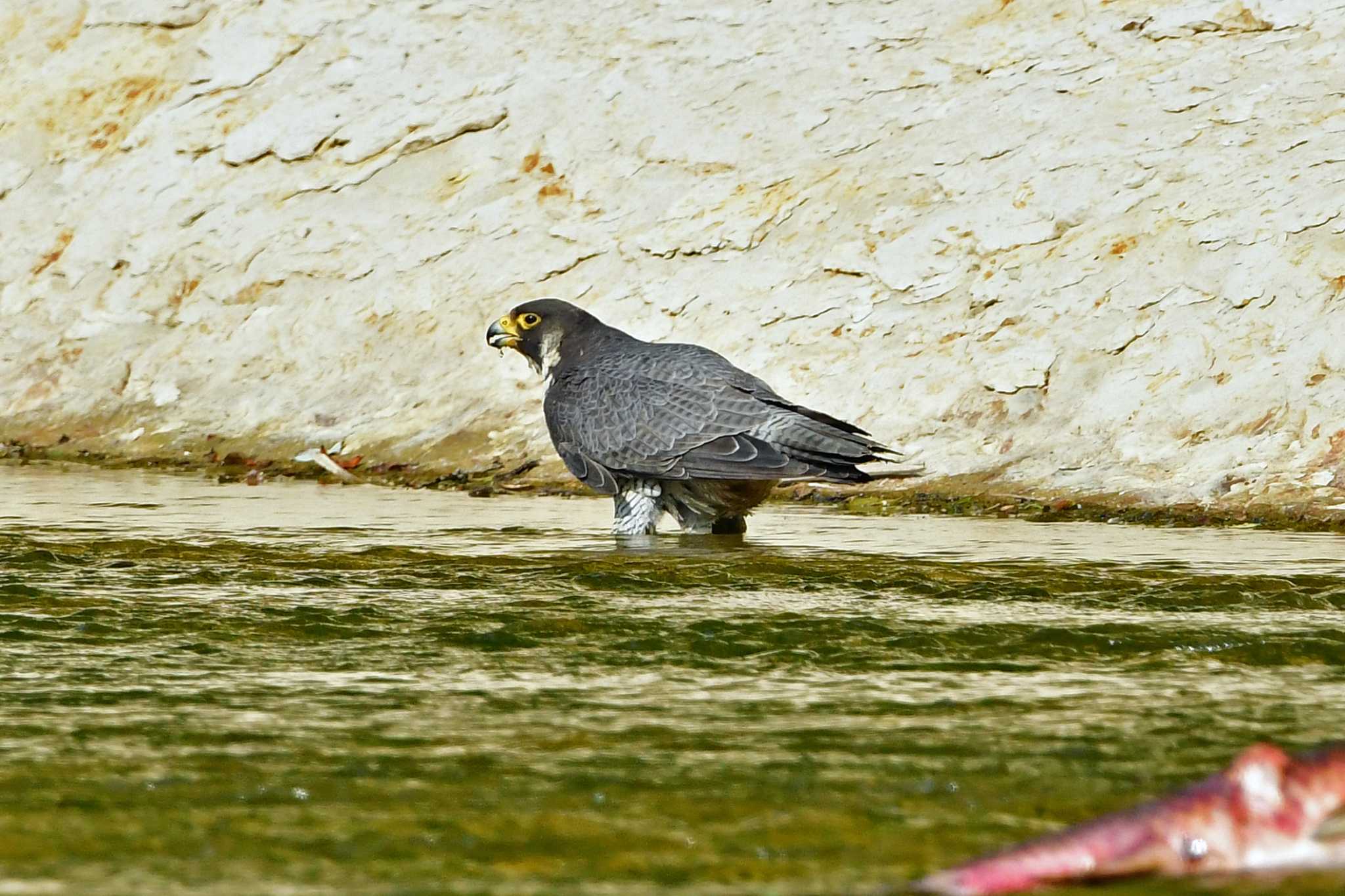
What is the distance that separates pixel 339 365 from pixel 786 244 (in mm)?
3883

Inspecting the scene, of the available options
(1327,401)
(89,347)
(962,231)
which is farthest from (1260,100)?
(89,347)

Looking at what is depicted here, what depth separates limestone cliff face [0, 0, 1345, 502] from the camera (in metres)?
13.4

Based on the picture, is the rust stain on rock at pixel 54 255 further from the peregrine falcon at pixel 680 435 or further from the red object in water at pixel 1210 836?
the red object in water at pixel 1210 836

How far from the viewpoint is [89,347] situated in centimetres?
1791

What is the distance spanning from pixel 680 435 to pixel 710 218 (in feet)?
19.8

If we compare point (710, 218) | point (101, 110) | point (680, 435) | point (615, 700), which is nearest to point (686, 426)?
point (680, 435)

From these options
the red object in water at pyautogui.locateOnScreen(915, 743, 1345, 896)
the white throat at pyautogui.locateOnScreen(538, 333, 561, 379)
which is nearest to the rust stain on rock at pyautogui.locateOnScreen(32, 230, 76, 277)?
the white throat at pyautogui.locateOnScreen(538, 333, 561, 379)

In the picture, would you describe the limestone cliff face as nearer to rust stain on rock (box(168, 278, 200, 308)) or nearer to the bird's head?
rust stain on rock (box(168, 278, 200, 308))

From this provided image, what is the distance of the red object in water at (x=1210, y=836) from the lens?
3.99 metres

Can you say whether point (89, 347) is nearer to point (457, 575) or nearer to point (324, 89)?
point (324, 89)

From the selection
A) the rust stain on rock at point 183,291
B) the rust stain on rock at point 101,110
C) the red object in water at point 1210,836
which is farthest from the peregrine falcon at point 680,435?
the rust stain on rock at point 101,110

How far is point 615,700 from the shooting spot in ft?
20.0

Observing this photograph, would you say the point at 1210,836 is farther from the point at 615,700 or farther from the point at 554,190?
the point at 554,190

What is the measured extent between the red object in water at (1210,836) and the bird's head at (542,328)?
8018 millimetres
